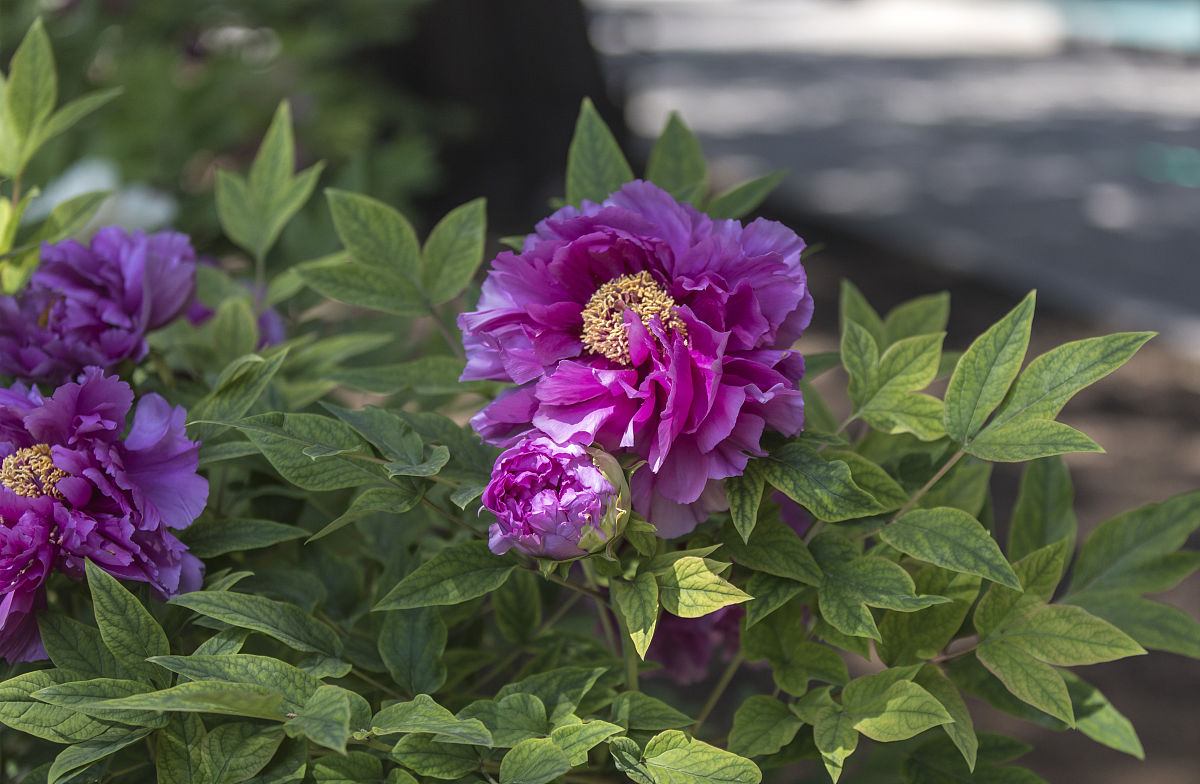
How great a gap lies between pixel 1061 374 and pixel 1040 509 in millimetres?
196

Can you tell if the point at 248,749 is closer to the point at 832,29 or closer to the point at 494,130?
the point at 494,130

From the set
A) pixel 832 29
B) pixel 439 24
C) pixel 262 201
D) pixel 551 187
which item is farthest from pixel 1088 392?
pixel 832 29

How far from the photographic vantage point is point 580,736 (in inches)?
25.5

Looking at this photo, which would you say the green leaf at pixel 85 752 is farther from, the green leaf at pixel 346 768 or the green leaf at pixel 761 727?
the green leaf at pixel 761 727

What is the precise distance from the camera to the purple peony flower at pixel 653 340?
0.67 meters

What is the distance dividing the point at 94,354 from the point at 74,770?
319 millimetres

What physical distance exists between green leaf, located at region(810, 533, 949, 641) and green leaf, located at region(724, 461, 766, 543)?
0.07 m

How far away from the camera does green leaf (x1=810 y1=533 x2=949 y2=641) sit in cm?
67

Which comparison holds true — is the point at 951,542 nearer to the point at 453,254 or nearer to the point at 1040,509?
the point at 1040,509

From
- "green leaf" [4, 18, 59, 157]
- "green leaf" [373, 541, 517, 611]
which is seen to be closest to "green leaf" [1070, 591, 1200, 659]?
"green leaf" [373, 541, 517, 611]

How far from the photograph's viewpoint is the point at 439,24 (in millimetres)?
5656

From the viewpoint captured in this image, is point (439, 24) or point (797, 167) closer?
point (439, 24)

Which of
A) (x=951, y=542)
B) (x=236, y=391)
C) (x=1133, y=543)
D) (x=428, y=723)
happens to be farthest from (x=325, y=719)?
(x=1133, y=543)

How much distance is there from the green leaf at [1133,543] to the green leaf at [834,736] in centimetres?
27
